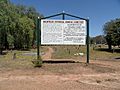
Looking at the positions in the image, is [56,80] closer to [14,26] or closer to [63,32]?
[63,32]

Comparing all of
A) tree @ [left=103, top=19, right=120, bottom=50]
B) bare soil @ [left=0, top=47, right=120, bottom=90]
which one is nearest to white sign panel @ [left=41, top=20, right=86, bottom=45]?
bare soil @ [left=0, top=47, right=120, bottom=90]

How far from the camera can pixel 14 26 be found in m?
56.5

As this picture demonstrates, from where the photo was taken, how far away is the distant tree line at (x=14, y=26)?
4969 cm

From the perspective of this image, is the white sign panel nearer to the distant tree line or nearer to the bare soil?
the bare soil

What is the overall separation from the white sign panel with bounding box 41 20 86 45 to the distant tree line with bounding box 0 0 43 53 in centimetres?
2475

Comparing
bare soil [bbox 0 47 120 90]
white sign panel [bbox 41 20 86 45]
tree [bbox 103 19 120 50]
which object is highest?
tree [bbox 103 19 120 50]

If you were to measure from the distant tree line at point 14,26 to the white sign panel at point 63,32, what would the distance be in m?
24.8

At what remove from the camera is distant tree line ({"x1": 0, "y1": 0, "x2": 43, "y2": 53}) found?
163ft

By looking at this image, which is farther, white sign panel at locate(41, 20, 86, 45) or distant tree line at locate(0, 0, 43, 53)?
distant tree line at locate(0, 0, 43, 53)

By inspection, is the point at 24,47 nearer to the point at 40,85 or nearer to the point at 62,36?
the point at 62,36

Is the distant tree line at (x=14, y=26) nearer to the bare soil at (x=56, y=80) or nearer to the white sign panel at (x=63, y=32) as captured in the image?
the white sign panel at (x=63, y=32)

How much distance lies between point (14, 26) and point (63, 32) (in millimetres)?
→ 34122

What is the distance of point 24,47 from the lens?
76.6m

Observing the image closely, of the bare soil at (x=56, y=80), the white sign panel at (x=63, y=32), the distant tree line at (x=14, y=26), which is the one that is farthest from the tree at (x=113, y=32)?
the bare soil at (x=56, y=80)
